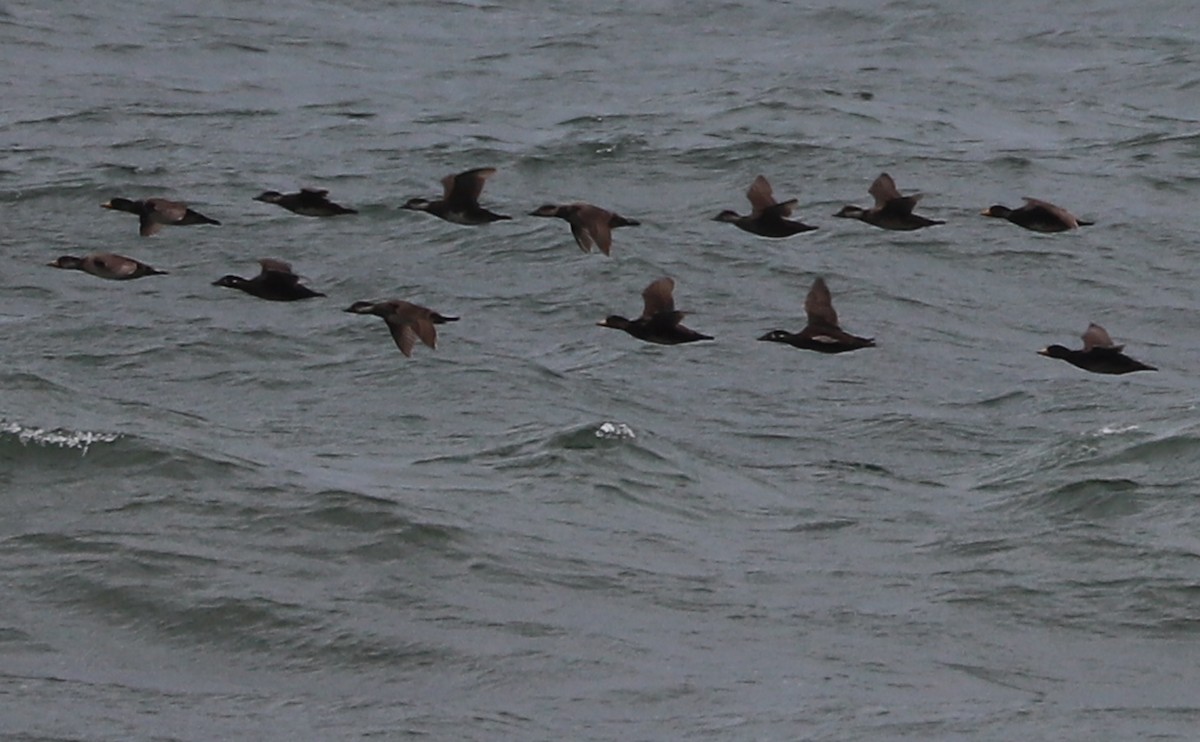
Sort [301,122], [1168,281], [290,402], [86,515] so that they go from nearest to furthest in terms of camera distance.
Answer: [86,515]
[290,402]
[1168,281]
[301,122]

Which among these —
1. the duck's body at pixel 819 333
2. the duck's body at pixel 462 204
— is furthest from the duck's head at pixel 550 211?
the duck's body at pixel 819 333

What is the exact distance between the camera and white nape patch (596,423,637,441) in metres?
20.6

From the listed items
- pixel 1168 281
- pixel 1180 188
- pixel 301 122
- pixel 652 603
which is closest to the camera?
pixel 652 603

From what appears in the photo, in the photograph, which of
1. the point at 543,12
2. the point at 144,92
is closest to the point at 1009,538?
the point at 144,92

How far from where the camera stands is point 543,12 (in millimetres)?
38250

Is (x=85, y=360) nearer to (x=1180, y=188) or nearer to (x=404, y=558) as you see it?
(x=404, y=558)

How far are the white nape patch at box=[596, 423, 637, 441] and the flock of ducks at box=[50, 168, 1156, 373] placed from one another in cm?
221

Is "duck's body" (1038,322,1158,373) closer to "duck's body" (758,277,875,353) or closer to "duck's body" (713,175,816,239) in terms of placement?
"duck's body" (758,277,875,353)

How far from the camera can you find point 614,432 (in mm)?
20656

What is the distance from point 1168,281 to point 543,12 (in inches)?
613

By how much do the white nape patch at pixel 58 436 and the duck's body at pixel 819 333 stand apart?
15.7ft

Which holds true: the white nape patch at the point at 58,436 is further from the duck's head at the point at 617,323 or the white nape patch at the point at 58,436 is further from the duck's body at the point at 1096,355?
the duck's body at the point at 1096,355

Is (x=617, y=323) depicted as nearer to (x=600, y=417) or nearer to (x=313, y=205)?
(x=313, y=205)

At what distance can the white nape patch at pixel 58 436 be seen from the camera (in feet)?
65.8
